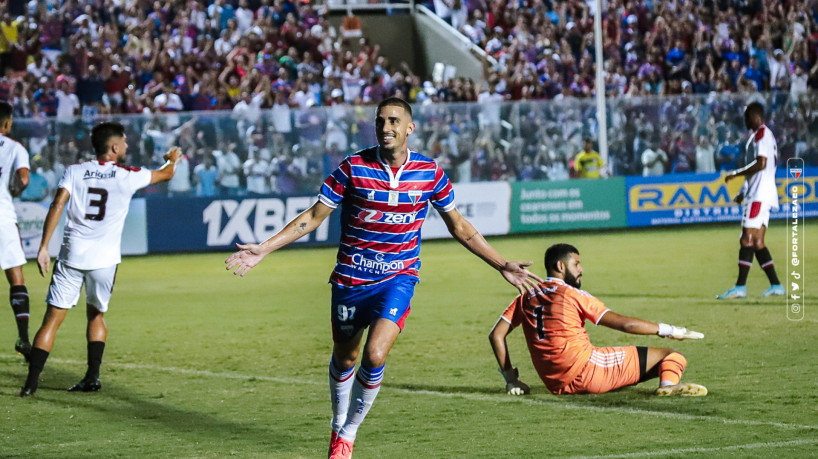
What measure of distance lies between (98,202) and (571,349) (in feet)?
12.5

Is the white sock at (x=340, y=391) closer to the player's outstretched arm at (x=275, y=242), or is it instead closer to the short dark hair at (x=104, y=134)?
the player's outstretched arm at (x=275, y=242)

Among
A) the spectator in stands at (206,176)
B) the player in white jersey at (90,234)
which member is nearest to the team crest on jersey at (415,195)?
the player in white jersey at (90,234)

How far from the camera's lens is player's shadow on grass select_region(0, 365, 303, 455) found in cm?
741

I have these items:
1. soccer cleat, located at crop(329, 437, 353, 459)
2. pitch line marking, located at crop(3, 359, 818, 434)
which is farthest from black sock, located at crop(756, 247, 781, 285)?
soccer cleat, located at crop(329, 437, 353, 459)

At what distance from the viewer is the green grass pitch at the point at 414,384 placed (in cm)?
716

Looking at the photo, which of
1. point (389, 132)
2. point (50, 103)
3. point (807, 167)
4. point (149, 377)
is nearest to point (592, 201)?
point (807, 167)

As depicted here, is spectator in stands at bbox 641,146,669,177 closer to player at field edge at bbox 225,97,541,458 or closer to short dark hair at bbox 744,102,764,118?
short dark hair at bbox 744,102,764,118

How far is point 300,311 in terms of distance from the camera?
46.7 ft

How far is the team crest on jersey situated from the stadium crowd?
53.0 ft

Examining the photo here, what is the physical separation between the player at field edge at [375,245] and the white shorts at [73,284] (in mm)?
3095

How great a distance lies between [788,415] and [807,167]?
1953cm

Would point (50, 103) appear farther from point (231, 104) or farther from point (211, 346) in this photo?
point (211, 346)

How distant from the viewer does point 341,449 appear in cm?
664

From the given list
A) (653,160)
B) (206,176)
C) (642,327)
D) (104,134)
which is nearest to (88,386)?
(104,134)
